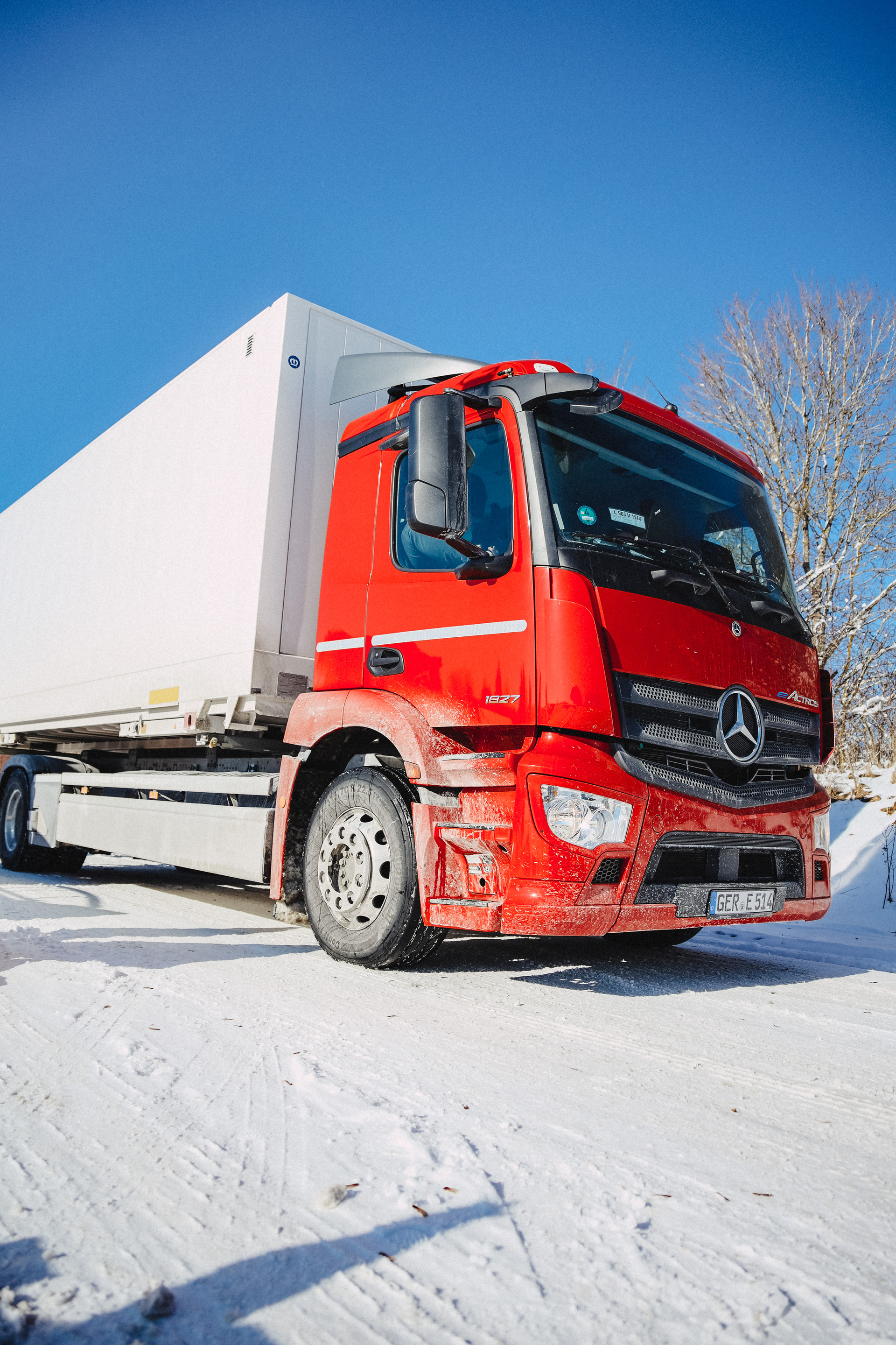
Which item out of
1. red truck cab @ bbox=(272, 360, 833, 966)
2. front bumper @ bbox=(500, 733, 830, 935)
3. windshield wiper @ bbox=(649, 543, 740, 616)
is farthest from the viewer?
windshield wiper @ bbox=(649, 543, 740, 616)

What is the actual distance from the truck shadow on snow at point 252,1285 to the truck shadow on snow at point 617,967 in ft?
7.66

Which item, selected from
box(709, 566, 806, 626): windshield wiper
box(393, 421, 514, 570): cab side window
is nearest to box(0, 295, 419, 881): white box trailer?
box(393, 421, 514, 570): cab side window

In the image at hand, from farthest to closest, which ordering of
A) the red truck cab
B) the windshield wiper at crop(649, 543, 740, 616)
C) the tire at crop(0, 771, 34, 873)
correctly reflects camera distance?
the tire at crop(0, 771, 34, 873), the windshield wiper at crop(649, 543, 740, 616), the red truck cab

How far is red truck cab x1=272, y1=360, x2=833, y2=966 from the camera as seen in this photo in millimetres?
3414

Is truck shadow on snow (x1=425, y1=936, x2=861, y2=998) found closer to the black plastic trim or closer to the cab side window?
the cab side window

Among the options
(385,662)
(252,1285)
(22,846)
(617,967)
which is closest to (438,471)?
(385,662)

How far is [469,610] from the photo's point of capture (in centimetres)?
381

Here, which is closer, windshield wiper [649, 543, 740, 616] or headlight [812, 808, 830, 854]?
windshield wiper [649, 543, 740, 616]

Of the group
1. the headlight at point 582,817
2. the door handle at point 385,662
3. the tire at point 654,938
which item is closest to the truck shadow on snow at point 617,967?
the tire at point 654,938

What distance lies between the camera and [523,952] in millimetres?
4879

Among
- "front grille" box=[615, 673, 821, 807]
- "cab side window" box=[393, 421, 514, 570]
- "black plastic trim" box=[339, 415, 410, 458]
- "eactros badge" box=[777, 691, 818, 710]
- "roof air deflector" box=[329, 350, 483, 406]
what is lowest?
"front grille" box=[615, 673, 821, 807]

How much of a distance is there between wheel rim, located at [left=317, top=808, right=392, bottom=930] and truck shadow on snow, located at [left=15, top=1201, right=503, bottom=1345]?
2.33m

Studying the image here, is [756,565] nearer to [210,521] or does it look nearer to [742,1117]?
[742,1117]

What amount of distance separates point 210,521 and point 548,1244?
16.0 ft
